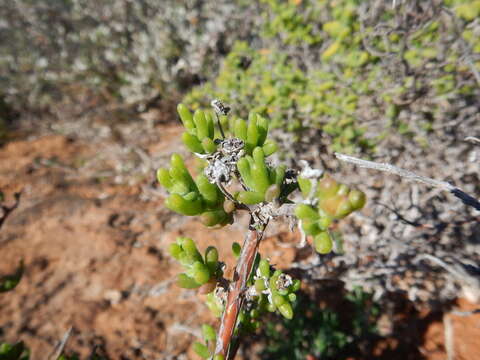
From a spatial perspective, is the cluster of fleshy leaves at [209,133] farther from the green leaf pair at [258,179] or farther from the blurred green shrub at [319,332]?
the blurred green shrub at [319,332]

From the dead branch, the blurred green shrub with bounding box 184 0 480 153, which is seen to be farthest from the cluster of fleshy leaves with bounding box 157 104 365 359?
the blurred green shrub with bounding box 184 0 480 153

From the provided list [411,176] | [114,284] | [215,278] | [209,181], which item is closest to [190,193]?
[209,181]

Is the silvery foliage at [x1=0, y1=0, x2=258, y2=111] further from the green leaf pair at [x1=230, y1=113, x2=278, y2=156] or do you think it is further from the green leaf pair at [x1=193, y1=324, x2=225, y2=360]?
the green leaf pair at [x1=193, y1=324, x2=225, y2=360]

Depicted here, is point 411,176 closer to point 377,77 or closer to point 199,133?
point 199,133

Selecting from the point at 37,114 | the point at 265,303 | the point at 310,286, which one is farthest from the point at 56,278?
the point at 37,114

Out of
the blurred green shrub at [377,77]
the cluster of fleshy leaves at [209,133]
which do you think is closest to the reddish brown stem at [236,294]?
the cluster of fleshy leaves at [209,133]
